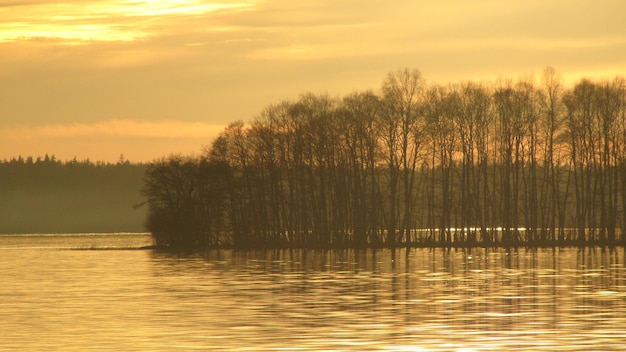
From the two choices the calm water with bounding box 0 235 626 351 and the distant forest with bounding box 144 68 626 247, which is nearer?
the calm water with bounding box 0 235 626 351

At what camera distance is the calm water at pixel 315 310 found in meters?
30.0

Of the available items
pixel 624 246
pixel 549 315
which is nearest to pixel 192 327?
pixel 549 315

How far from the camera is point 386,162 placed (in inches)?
4850

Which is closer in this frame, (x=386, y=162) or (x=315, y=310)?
(x=315, y=310)

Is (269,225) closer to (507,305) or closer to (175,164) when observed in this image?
(175,164)

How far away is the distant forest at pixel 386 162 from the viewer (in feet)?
401

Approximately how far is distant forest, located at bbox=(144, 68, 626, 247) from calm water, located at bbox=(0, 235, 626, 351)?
184 ft

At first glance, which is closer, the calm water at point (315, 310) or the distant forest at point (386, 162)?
the calm water at point (315, 310)

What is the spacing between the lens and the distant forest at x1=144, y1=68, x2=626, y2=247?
12225 centimetres

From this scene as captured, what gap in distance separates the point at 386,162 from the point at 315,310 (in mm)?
84941

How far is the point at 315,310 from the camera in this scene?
38.9 m

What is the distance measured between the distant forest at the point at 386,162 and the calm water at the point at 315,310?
56212mm

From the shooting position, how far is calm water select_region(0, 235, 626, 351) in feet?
98.4

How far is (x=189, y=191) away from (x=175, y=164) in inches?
190
